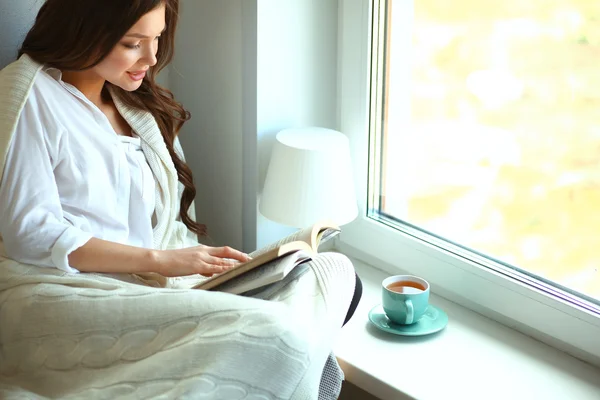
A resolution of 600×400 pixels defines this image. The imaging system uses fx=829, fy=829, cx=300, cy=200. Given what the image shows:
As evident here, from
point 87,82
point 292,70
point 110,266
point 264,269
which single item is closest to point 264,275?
point 264,269

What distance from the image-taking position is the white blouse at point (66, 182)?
132 cm

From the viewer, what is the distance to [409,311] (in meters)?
1.48

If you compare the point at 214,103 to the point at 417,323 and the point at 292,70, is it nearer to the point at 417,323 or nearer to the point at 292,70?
the point at 292,70

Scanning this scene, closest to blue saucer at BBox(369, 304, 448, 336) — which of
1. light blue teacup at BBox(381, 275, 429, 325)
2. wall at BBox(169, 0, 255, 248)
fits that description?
light blue teacup at BBox(381, 275, 429, 325)

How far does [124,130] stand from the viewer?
1.57 metres

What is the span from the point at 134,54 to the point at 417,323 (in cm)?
70

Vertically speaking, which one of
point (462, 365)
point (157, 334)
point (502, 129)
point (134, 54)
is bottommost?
point (462, 365)

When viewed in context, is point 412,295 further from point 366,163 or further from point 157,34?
point 157,34

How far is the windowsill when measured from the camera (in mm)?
1364

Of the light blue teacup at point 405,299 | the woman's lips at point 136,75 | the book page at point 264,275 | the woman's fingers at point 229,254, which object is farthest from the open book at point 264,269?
the woman's lips at point 136,75

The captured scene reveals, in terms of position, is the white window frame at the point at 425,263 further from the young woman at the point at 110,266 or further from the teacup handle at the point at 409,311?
the young woman at the point at 110,266

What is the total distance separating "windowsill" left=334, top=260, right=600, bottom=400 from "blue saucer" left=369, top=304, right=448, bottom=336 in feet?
0.06

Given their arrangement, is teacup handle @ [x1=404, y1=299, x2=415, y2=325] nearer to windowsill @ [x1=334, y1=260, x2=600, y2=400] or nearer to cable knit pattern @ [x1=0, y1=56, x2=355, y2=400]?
windowsill @ [x1=334, y1=260, x2=600, y2=400]

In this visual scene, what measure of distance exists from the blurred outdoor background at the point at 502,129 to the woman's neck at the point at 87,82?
604 millimetres
